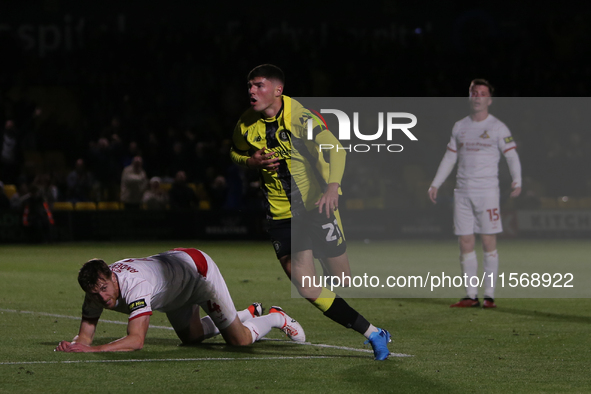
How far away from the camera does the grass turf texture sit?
5.88m

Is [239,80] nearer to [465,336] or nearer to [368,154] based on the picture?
[368,154]

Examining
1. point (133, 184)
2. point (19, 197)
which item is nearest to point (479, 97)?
point (133, 184)

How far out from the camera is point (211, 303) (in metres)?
7.21

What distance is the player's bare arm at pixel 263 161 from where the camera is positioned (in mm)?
6988

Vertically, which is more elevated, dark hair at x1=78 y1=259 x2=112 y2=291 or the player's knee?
dark hair at x1=78 y1=259 x2=112 y2=291

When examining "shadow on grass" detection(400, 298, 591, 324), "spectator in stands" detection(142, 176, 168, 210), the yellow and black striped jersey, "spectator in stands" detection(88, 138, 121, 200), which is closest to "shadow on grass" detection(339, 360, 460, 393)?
the yellow and black striped jersey

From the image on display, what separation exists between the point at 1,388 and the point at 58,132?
61.4 feet

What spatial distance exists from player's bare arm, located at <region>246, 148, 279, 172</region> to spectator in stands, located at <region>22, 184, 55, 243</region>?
1364 centimetres

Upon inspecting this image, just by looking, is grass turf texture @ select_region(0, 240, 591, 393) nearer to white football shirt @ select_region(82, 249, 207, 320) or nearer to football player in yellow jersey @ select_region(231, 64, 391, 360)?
white football shirt @ select_region(82, 249, 207, 320)

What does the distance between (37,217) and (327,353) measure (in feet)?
46.5

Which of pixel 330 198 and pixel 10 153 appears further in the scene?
pixel 10 153

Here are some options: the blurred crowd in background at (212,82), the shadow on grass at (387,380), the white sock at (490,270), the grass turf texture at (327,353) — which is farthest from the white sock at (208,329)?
the blurred crowd in background at (212,82)

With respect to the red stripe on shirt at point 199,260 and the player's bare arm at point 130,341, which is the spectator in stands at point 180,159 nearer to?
the red stripe on shirt at point 199,260

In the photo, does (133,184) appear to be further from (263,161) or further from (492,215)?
(263,161)
